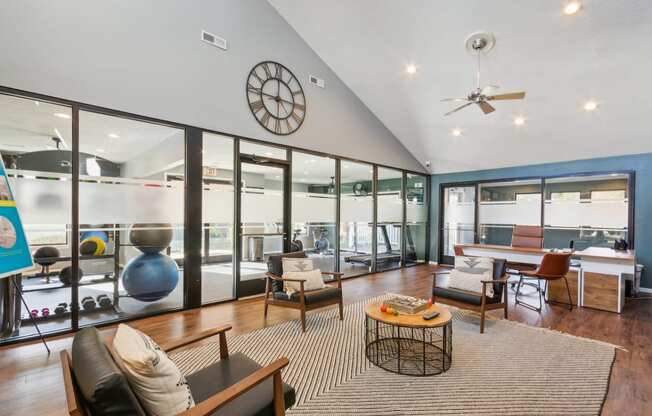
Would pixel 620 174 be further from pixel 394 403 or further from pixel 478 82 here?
pixel 394 403

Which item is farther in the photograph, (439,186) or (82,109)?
(439,186)

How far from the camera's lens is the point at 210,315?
3875mm

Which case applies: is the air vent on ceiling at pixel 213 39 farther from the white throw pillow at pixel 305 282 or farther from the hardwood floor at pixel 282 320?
the hardwood floor at pixel 282 320

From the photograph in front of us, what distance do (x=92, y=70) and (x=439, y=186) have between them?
7.70 metres

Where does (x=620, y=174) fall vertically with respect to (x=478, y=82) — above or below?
below

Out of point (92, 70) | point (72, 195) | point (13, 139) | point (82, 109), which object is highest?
point (92, 70)

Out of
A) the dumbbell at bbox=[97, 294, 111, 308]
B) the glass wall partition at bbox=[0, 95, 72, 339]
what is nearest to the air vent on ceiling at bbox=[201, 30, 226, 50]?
the glass wall partition at bbox=[0, 95, 72, 339]

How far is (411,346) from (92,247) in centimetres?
378

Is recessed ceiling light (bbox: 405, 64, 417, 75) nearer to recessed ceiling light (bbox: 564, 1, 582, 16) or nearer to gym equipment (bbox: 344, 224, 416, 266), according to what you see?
recessed ceiling light (bbox: 564, 1, 582, 16)

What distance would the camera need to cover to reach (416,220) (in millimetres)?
8039

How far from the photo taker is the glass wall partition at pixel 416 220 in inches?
306

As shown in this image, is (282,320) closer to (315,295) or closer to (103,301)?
(315,295)

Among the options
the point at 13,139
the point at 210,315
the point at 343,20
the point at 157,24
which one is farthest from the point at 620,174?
the point at 13,139

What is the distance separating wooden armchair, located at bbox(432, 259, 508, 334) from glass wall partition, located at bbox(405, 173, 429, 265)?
13.2 ft
